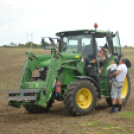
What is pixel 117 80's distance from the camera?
30.5 feet

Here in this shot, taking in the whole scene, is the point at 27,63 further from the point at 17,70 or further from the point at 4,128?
the point at 17,70

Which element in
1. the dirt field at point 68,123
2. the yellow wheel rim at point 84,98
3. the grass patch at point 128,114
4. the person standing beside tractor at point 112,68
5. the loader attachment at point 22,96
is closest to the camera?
the dirt field at point 68,123

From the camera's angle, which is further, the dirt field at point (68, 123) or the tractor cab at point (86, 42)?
the tractor cab at point (86, 42)

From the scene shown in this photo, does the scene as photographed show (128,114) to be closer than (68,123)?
No

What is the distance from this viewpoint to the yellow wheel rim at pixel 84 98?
8.73 metres

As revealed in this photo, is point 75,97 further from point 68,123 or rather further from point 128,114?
point 128,114

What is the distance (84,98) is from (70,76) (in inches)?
33.7

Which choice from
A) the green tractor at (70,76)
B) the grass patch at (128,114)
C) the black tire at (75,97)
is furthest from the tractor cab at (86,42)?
the grass patch at (128,114)

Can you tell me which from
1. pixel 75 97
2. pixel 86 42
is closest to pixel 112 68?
pixel 86 42

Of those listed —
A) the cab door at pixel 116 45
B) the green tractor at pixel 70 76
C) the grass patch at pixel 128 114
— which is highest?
the cab door at pixel 116 45

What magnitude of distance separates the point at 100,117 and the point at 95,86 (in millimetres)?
1273

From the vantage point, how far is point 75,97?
838cm

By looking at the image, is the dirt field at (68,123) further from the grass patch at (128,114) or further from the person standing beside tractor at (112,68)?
the person standing beside tractor at (112,68)

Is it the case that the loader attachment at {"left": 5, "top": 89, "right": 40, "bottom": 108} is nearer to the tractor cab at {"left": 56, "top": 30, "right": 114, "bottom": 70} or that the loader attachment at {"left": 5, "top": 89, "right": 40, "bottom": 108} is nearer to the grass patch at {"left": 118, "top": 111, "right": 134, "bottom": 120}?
the tractor cab at {"left": 56, "top": 30, "right": 114, "bottom": 70}
